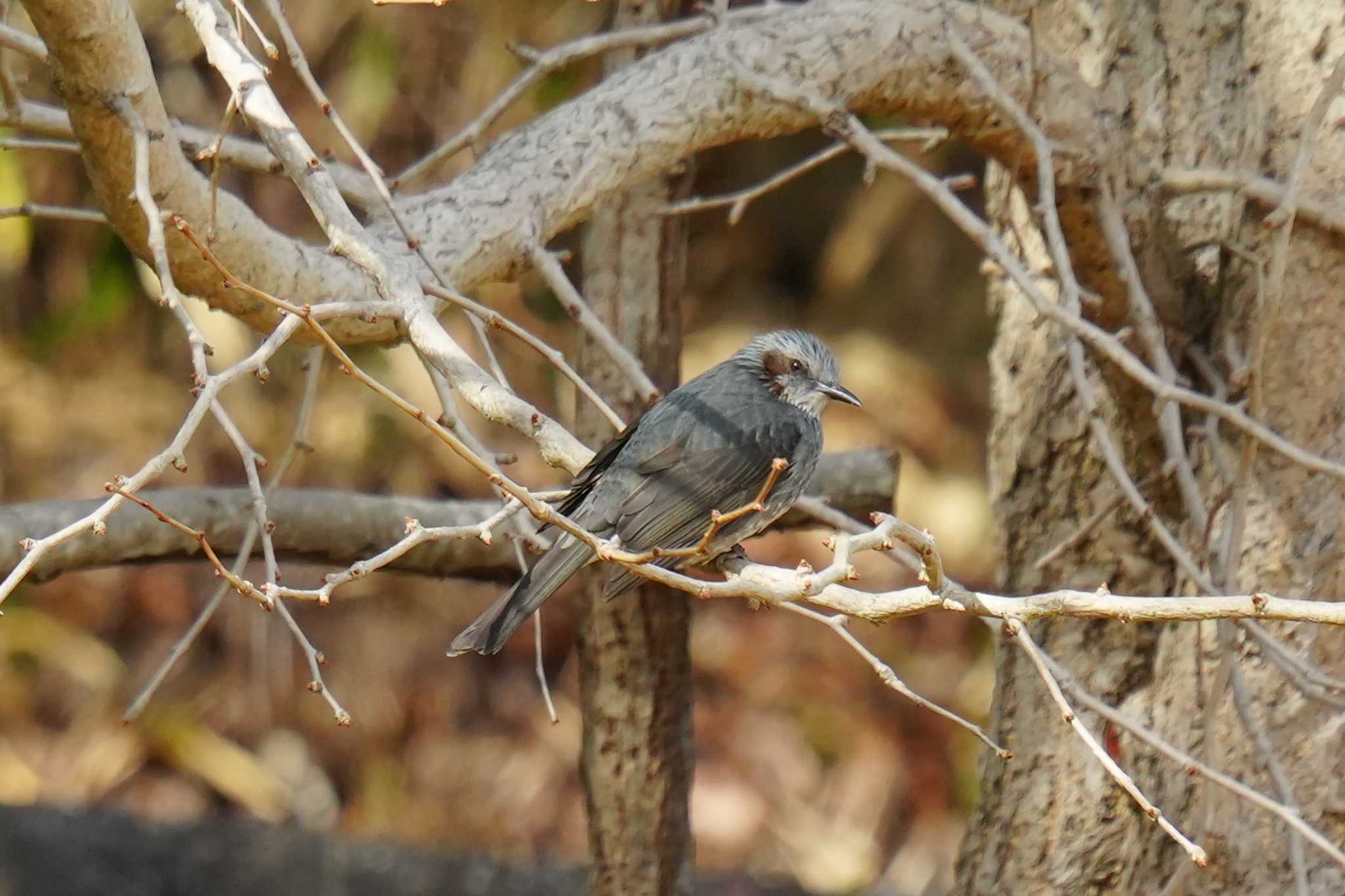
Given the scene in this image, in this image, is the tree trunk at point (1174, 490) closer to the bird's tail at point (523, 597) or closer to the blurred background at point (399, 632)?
the bird's tail at point (523, 597)

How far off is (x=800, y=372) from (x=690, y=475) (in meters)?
0.56

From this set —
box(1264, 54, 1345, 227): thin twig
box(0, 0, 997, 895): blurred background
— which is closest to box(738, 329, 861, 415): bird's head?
box(1264, 54, 1345, 227): thin twig

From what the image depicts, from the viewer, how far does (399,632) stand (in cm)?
773

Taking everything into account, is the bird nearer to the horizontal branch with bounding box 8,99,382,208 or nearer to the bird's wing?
the bird's wing

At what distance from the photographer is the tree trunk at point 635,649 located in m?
3.79

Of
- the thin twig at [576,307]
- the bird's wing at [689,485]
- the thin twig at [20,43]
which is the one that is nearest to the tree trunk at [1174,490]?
the bird's wing at [689,485]

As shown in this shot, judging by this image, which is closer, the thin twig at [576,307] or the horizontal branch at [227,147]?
the thin twig at [576,307]

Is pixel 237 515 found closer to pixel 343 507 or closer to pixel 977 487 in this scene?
pixel 343 507

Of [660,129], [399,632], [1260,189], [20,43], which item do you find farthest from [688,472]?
[399,632]

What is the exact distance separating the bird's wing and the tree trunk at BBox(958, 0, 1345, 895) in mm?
585

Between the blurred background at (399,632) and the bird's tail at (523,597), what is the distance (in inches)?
168

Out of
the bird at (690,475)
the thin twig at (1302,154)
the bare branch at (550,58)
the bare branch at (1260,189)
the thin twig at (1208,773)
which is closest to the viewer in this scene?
the thin twig at (1208,773)

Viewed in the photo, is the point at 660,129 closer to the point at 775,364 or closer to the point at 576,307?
the point at 576,307

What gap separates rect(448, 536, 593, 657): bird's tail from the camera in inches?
121
